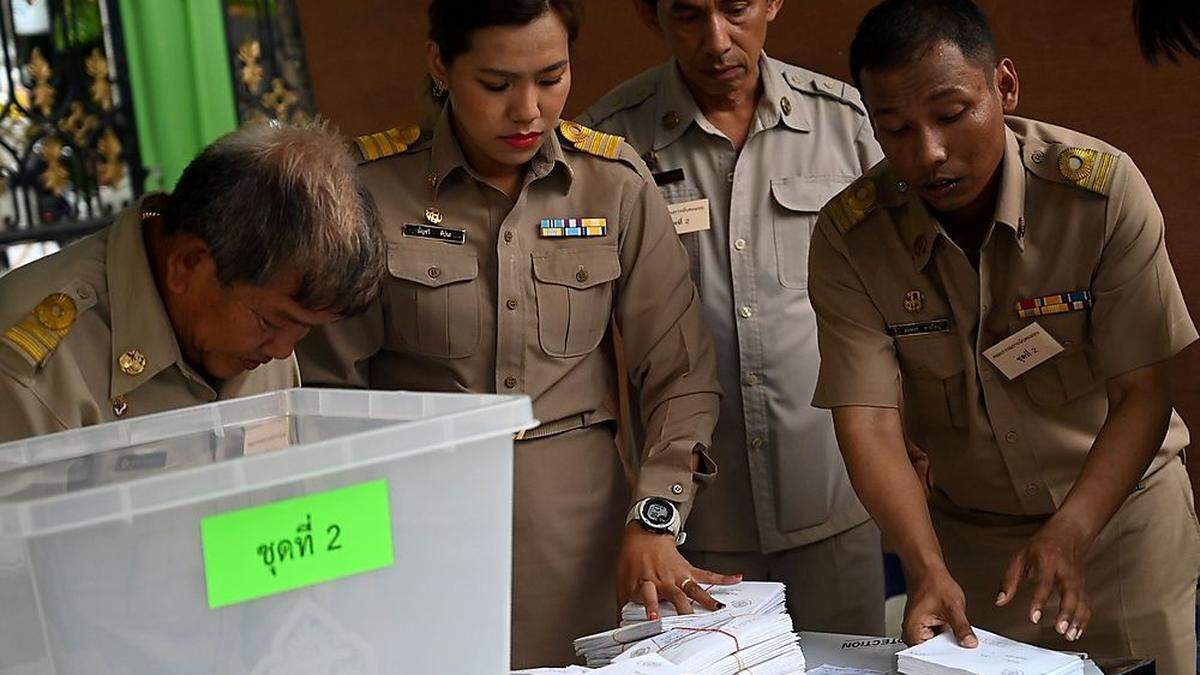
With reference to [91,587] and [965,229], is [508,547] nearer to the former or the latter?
[91,587]

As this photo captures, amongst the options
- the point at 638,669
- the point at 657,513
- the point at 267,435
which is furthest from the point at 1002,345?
the point at 267,435

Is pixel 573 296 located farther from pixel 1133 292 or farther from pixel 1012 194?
pixel 1133 292

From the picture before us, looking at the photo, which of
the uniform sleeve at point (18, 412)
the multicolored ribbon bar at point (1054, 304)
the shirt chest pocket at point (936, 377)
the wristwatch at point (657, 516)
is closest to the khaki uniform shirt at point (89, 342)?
the uniform sleeve at point (18, 412)

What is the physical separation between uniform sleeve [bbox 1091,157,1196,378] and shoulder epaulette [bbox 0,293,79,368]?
1.34 metres

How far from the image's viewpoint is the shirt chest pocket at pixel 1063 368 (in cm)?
198

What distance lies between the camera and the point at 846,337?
2.04 metres

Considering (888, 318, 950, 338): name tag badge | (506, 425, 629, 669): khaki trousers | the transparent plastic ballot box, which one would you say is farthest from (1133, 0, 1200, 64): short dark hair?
the transparent plastic ballot box

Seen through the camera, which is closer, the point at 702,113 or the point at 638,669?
the point at 638,669

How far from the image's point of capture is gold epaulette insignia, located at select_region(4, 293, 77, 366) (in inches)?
61.3

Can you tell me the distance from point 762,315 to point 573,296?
0.41m

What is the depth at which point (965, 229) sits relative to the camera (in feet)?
6.80

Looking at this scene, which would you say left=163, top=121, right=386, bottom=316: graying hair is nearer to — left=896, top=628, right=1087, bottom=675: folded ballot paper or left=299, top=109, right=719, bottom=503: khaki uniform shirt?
left=299, top=109, right=719, bottom=503: khaki uniform shirt

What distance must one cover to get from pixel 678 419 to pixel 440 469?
1.06 meters

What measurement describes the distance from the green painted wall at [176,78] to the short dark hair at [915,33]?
3118 mm
